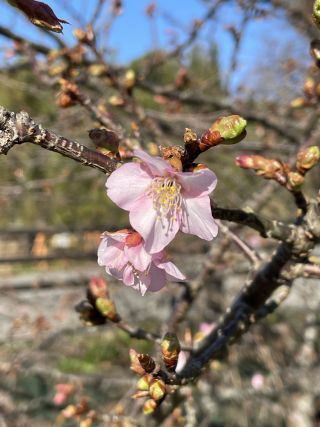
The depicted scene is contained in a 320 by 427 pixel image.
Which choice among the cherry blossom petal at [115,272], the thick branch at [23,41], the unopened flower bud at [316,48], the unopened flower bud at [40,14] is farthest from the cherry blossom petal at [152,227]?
the thick branch at [23,41]

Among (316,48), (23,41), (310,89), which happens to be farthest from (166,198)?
(23,41)

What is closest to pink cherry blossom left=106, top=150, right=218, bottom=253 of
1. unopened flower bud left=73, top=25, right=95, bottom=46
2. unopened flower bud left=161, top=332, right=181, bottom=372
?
unopened flower bud left=161, top=332, right=181, bottom=372

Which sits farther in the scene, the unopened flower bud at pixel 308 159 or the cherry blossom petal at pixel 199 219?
the unopened flower bud at pixel 308 159

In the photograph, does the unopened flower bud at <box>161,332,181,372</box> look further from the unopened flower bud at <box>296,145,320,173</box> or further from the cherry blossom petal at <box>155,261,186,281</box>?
the unopened flower bud at <box>296,145,320,173</box>

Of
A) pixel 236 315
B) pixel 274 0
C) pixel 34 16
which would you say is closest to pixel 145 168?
pixel 34 16

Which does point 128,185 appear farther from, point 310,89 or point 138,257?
point 310,89

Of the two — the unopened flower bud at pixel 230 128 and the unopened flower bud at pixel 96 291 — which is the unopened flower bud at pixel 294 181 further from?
the unopened flower bud at pixel 96 291

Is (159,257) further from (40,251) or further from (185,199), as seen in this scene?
(40,251)
